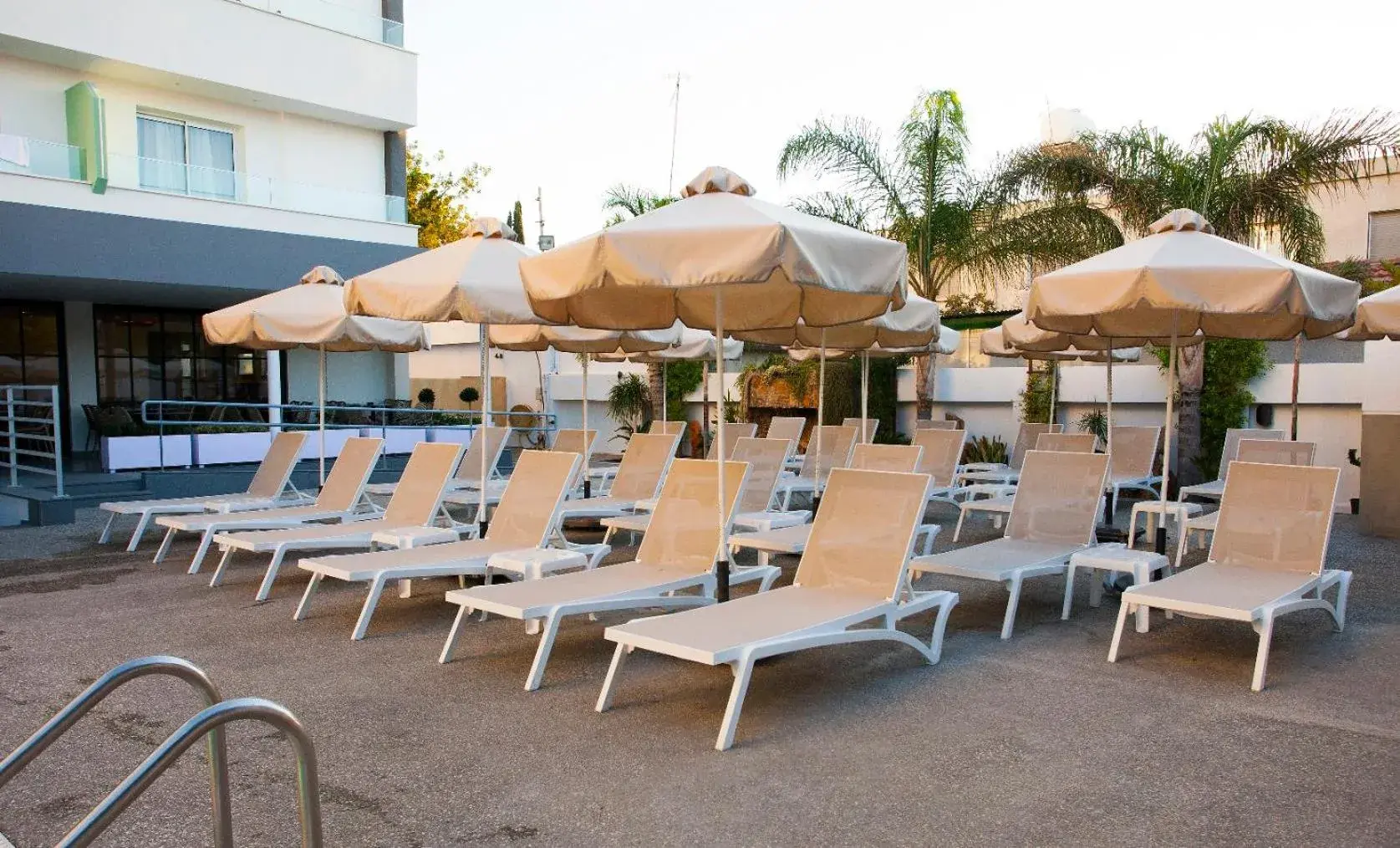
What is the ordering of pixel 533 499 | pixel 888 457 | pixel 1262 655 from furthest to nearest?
1. pixel 888 457
2. pixel 533 499
3. pixel 1262 655

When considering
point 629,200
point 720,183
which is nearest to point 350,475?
point 720,183

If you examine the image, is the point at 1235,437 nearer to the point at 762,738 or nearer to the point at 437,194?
the point at 762,738

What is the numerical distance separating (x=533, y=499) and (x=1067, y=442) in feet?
18.0

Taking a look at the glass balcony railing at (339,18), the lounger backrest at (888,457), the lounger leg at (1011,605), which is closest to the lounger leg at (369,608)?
the lounger leg at (1011,605)

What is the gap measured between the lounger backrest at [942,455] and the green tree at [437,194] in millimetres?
25208

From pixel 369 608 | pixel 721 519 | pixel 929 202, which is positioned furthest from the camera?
pixel 929 202

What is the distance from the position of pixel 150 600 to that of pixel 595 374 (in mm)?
16138

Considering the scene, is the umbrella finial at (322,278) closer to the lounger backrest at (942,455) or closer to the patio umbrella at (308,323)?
the patio umbrella at (308,323)

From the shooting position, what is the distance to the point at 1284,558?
633cm

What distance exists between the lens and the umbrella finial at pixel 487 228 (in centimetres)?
839

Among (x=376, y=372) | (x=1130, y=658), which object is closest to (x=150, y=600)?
(x=1130, y=658)

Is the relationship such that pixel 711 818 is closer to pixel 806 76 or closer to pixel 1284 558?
pixel 1284 558

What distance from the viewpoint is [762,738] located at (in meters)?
4.52

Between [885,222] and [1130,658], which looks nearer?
[1130,658]
